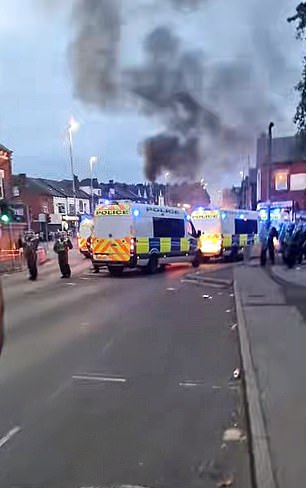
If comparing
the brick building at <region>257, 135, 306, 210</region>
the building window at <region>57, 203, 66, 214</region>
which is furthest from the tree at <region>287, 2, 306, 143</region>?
the building window at <region>57, 203, 66, 214</region>

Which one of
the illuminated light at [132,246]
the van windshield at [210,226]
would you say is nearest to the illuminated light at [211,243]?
the van windshield at [210,226]

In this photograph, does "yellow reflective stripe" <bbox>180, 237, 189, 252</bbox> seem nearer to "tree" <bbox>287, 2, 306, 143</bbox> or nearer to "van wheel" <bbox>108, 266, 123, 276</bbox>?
"van wheel" <bbox>108, 266, 123, 276</bbox>

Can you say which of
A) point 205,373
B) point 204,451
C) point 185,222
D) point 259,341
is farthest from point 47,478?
point 185,222

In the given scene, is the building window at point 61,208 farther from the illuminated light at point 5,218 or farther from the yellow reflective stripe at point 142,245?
the yellow reflective stripe at point 142,245

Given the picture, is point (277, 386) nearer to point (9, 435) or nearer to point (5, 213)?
point (9, 435)

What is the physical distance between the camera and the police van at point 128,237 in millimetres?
18047

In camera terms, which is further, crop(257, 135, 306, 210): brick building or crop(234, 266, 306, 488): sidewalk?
crop(257, 135, 306, 210): brick building

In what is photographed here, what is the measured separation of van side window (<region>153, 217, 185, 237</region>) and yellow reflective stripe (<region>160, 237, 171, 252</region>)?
16cm

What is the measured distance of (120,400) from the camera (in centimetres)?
496

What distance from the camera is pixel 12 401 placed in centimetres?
488

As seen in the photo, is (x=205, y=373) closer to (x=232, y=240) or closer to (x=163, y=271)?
(x=163, y=271)

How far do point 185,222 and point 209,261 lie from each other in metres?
5.06

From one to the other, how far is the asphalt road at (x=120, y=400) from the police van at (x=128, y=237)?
792 centimetres

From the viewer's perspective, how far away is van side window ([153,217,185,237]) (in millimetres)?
19672
